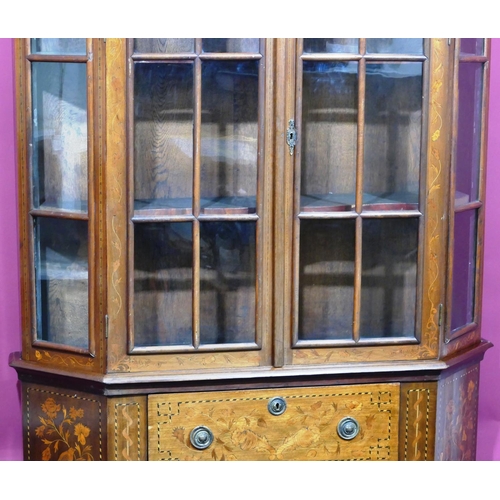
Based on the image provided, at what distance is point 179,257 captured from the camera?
7.59ft

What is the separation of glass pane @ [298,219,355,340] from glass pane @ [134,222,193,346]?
0.28m

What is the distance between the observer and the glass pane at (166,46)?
222 centimetres

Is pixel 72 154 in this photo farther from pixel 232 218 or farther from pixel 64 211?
pixel 232 218

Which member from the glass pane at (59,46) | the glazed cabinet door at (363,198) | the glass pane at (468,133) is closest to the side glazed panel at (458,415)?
the glazed cabinet door at (363,198)

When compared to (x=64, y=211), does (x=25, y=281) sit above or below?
below

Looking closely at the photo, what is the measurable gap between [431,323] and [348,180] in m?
0.41

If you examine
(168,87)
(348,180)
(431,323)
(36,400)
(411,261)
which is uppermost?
(168,87)

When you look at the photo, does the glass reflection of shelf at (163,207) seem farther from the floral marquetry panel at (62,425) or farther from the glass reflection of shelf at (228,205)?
the floral marquetry panel at (62,425)

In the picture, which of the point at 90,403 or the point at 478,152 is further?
the point at 478,152

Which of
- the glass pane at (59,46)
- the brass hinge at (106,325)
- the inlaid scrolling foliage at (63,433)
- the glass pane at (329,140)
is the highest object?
the glass pane at (59,46)

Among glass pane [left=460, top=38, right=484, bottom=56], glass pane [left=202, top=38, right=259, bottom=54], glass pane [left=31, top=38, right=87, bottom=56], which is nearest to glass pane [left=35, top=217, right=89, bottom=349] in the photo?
glass pane [left=31, top=38, right=87, bottom=56]

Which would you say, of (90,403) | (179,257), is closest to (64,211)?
(179,257)

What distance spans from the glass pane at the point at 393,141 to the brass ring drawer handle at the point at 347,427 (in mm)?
526

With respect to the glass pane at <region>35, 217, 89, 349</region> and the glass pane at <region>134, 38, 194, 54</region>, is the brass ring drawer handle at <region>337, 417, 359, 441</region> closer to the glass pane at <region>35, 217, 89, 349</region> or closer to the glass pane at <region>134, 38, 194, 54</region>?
the glass pane at <region>35, 217, 89, 349</region>
